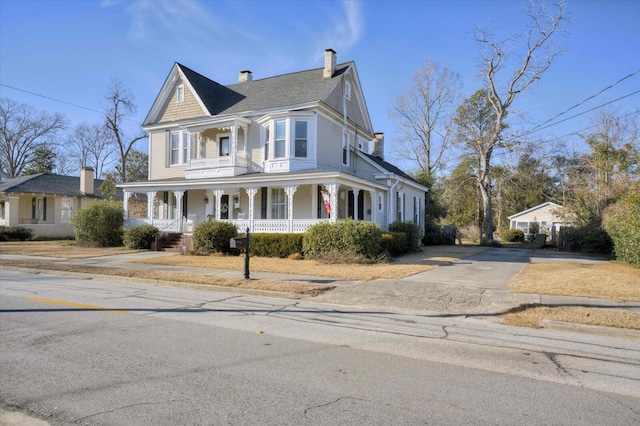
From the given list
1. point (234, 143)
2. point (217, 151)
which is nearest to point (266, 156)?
point (234, 143)

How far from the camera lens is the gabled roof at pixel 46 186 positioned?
32.8 meters

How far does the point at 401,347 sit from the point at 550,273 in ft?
32.4

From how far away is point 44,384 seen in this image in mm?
4309

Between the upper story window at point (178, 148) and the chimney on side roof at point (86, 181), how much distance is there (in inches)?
630

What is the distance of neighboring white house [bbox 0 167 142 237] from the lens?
3256 cm

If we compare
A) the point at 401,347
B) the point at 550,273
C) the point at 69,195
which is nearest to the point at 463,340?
the point at 401,347

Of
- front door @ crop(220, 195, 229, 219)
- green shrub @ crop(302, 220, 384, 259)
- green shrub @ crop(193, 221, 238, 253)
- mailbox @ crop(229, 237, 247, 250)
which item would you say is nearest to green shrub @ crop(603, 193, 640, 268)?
green shrub @ crop(302, 220, 384, 259)

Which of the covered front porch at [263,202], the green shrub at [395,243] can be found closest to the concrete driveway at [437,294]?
the green shrub at [395,243]

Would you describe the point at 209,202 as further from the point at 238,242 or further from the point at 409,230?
the point at 238,242

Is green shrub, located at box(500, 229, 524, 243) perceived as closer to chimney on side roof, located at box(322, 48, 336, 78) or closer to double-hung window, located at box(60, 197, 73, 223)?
chimney on side roof, located at box(322, 48, 336, 78)

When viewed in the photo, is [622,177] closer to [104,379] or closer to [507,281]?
[507,281]

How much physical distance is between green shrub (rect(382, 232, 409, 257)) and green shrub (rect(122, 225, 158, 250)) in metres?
12.2

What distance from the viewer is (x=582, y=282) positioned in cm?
1134

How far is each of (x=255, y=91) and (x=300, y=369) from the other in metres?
23.9
